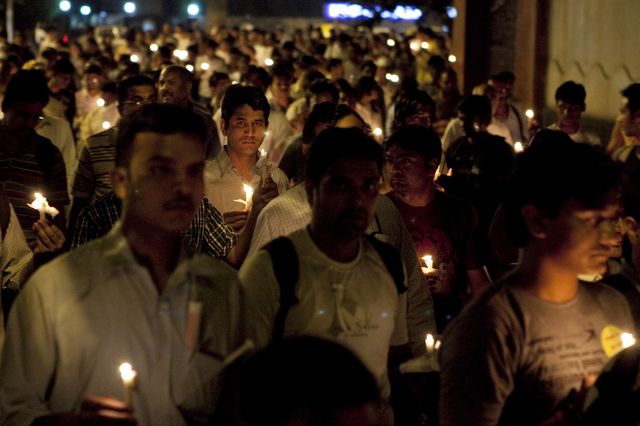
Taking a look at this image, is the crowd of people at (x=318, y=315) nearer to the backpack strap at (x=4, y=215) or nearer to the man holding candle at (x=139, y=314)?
the man holding candle at (x=139, y=314)

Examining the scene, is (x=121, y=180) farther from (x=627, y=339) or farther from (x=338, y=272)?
(x=627, y=339)

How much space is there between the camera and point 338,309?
397 centimetres

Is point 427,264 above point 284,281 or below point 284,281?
below

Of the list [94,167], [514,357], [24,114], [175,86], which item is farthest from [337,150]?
[175,86]

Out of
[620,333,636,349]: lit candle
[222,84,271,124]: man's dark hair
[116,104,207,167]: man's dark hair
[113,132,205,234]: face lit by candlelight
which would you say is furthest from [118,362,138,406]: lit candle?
[222,84,271,124]: man's dark hair

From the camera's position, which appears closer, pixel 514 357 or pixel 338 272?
pixel 514 357

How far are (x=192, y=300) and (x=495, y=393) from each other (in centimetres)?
94

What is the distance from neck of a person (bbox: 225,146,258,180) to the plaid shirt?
4.33 feet

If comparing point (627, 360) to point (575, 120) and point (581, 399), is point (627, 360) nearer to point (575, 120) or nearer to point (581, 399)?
point (581, 399)

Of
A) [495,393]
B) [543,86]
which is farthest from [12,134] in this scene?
[543,86]

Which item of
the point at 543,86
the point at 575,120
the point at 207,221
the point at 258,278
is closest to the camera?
the point at 258,278

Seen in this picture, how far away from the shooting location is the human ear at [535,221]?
12.0 ft

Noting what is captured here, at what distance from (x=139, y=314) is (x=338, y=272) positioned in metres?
0.89

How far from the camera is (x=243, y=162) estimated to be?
23.4 ft
